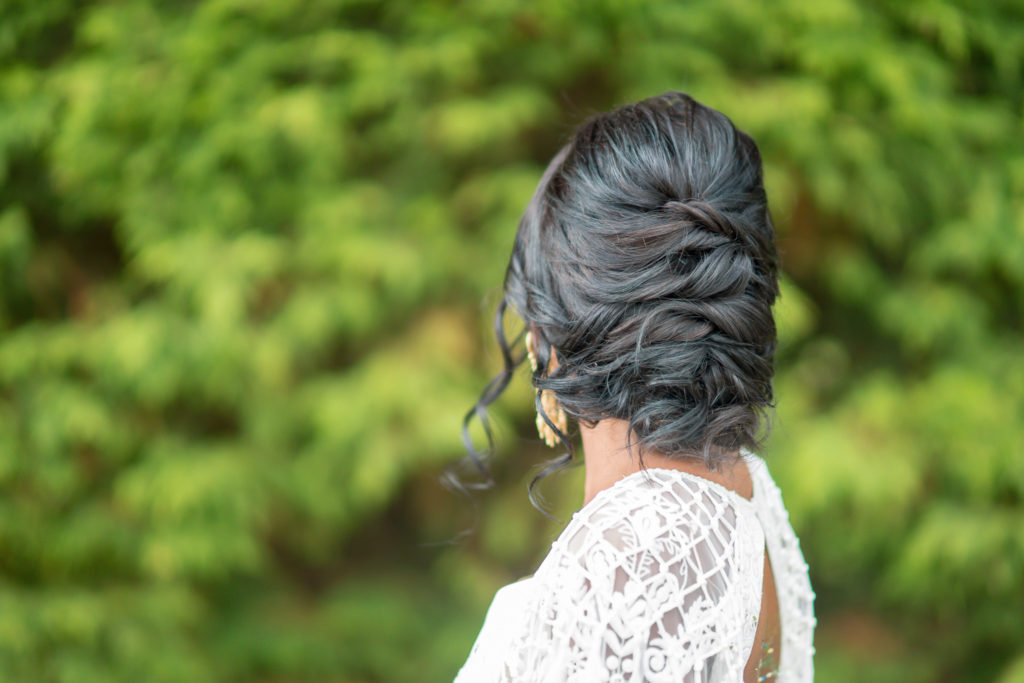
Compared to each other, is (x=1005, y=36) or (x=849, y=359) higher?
(x=1005, y=36)

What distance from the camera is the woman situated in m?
1.13

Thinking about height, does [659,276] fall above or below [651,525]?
above

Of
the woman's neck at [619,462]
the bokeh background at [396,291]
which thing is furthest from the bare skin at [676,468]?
the bokeh background at [396,291]

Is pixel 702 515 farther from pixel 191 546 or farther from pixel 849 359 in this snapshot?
pixel 191 546

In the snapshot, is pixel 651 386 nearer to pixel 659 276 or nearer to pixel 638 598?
pixel 659 276

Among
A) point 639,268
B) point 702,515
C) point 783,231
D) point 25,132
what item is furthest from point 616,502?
point 25,132

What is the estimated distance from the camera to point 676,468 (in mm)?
1271

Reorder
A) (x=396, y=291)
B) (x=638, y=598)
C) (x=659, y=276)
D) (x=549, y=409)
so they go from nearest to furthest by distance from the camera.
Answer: (x=638, y=598) < (x=659, y=276) < (x=549, y=409) < (x=396, y=291)

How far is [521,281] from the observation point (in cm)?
135

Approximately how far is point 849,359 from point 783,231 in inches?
24.9

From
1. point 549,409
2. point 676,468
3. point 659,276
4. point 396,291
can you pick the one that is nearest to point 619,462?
point 676,468

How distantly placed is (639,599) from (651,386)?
357 millimetres

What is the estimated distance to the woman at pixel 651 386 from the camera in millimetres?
1127

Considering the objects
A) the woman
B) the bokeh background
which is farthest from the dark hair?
the bokeh background
